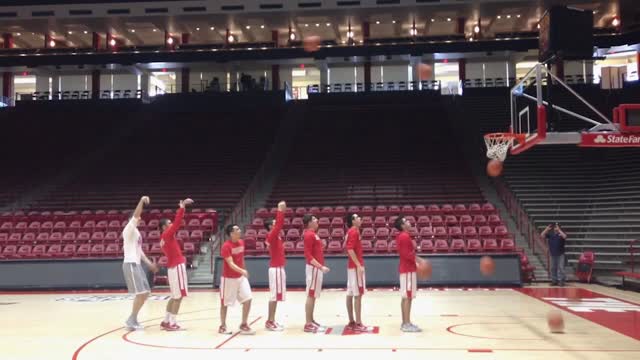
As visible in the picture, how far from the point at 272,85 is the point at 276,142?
8.44 m

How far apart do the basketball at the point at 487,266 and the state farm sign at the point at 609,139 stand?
639cm

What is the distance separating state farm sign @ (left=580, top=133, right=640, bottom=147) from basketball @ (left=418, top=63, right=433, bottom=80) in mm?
22405

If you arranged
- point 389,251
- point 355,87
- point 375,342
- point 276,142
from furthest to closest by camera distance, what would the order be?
point 355,87
point 276,142
point 389,251
point 375,342

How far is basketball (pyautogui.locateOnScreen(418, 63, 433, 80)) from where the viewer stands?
30906 mm

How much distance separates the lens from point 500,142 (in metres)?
Result: 10.8

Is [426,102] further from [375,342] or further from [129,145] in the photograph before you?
[375,342]

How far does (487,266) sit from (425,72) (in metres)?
18.3

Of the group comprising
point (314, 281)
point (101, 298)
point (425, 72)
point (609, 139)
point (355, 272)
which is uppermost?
point (425, 72)

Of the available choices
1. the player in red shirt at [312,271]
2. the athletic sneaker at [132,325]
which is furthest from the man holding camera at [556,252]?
the athletic sneaker at [132,325]

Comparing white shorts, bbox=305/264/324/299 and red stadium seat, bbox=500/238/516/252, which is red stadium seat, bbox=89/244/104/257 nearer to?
white shorts, bbox=305/264/324/299

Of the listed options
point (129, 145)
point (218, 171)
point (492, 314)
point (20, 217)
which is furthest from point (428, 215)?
point (129, 145)

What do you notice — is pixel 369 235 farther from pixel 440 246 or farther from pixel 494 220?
pixel 494 220

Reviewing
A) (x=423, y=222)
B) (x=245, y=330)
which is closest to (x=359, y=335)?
(x=245, y=330)

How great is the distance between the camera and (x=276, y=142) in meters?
25.7
